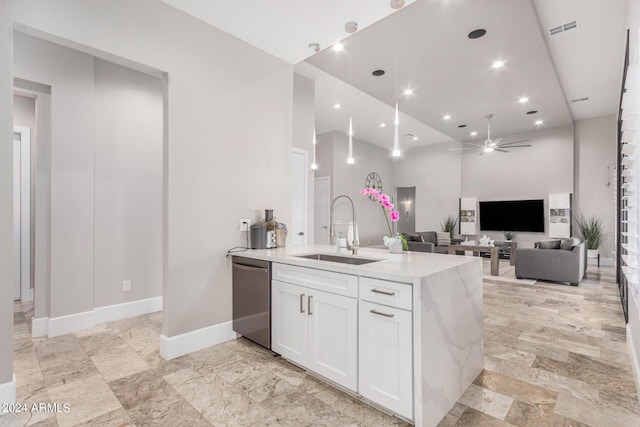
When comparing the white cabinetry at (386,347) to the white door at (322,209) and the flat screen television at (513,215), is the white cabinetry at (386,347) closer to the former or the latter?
the white door at (322,209)

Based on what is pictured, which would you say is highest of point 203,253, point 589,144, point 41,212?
point 589,144

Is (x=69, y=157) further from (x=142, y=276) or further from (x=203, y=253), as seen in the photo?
(x=203, y=253)

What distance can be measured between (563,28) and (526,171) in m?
5.58

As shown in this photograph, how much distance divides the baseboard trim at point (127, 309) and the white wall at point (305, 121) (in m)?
2.28

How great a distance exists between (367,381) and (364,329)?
308mm

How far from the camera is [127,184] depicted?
12.1 feet

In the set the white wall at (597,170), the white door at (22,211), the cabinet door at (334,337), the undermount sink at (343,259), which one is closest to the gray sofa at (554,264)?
the white wall at (597,170)

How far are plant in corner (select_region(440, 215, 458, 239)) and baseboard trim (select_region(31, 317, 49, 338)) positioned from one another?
361 inches

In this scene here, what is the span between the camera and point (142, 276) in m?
3.78

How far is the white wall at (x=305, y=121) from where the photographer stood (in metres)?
4.65

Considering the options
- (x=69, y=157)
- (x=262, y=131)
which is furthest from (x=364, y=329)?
(x=69, y=157)

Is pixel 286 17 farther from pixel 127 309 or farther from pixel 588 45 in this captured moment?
pixel 588 45

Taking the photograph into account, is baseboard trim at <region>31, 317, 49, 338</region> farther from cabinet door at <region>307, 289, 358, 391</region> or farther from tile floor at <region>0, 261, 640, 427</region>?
cabinet door at <region>307, 289, 358, 391</region>

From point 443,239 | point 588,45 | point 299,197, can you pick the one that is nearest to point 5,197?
point 299,197
